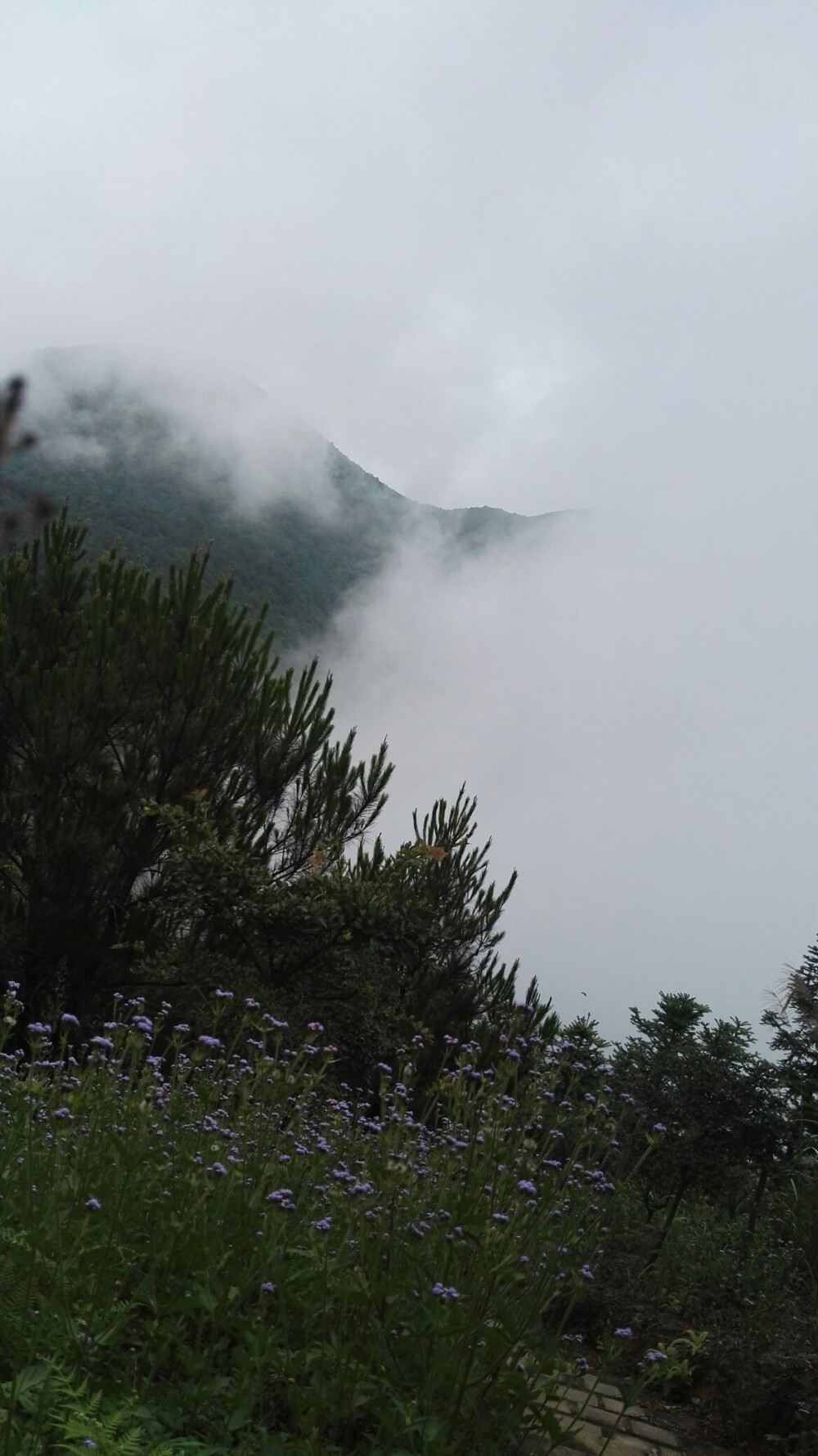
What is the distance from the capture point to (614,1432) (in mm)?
3656

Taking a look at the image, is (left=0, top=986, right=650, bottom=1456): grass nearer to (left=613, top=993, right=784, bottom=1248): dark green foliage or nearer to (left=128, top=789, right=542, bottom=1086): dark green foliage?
(left=613, top=993, right=784, bottom=1248): dark green foliage

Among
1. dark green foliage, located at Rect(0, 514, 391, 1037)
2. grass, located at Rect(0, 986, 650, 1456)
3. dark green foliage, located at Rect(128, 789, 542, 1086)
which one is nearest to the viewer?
grass, located at Rect(0, 986, 650, 1456)

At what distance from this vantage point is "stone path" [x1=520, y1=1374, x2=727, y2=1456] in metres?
3.67

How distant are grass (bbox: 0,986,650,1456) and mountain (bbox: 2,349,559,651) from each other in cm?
235

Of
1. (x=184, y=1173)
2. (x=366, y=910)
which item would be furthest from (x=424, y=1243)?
(x=366, y=910)

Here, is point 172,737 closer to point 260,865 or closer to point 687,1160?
point 260,865

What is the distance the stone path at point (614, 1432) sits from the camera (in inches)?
145

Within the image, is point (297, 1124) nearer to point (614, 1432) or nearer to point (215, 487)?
point (614, 1432)

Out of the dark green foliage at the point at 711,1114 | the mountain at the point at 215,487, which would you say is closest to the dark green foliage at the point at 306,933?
the dark green foliage at the point at 711,1114

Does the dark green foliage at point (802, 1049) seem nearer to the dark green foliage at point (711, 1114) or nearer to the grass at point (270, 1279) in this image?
the dark green foliage at point (711, 1114)

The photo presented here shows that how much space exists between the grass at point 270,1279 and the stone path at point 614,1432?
63 cm

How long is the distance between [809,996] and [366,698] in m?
46.6

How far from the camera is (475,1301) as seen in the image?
8.98 feet


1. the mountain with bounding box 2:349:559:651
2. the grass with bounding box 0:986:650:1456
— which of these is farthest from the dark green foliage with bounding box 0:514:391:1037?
the grass with bounding box 0:986:650:1456
